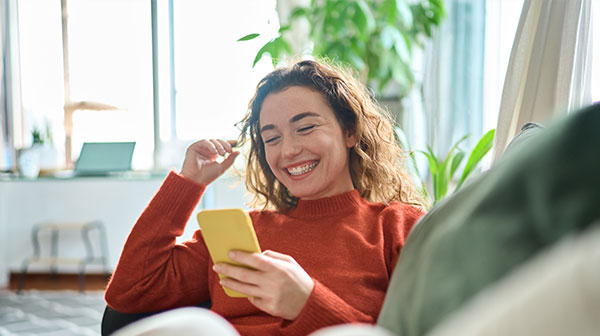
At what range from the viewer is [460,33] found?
269cm

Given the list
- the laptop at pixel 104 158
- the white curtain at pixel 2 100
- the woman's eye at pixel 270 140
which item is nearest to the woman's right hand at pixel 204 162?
the woman's eye at pixel 270 140

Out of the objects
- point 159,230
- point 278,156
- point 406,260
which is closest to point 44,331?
point 159,230

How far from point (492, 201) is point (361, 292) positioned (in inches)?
22.4

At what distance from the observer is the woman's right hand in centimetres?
133

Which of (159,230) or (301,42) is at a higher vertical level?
(301,42)

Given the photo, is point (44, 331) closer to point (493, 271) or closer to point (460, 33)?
point (460, 33)

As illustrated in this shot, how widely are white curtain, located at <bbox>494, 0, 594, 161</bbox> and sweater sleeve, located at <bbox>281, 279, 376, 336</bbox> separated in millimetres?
584

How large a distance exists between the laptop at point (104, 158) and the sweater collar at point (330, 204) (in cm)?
301

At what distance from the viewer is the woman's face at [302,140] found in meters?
1.23

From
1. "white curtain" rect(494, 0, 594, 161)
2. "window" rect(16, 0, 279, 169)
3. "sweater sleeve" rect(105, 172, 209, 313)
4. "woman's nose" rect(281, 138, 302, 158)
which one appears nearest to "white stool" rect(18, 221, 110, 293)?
"window" rect(16, 0, 279, 169)

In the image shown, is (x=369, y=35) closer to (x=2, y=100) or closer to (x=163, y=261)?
(x=163, y=261)

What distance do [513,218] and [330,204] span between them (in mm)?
778

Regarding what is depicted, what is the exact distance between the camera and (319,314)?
2.94ft

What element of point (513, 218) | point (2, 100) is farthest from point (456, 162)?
point (2, 100)
